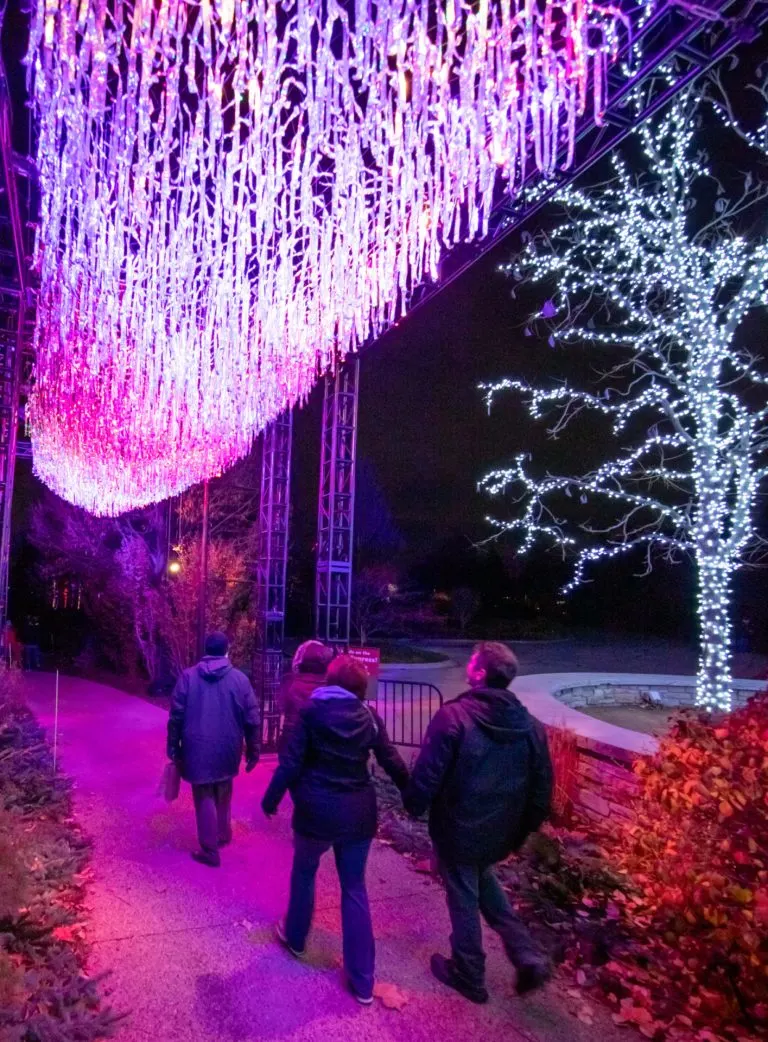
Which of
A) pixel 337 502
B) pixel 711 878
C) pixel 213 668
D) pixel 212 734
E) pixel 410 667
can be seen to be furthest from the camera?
pixel 410 667

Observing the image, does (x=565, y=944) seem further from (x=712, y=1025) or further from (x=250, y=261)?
(x=250, y=261)

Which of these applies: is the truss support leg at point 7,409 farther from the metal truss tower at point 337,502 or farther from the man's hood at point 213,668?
the man's hood at point 213,668

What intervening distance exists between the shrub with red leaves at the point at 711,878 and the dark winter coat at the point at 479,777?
91cm

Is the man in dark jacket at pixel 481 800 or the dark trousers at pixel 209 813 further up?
the man in dark jacket at pixel 481 800

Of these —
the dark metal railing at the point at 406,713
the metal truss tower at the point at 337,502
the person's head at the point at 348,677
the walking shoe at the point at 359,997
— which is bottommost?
the dark metal railing at the point at 406,713

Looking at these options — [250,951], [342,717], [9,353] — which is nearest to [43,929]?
[250,951]

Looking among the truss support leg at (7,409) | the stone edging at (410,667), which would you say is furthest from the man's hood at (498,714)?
the stone edging at (410,667)

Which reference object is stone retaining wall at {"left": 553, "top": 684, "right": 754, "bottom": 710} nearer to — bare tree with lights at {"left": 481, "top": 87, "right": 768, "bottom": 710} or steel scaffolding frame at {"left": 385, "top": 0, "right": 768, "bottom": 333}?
bare tree with lights at {"left": 481, "top": 87, "right": 768, "bottom": 710}

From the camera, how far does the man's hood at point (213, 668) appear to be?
5453 mm

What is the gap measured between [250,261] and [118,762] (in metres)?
6.18

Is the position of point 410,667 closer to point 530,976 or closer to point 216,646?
point 216,646

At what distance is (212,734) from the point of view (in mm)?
5332

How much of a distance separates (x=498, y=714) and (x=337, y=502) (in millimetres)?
6761

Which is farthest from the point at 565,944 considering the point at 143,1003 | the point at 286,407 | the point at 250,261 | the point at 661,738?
the point at 286,407
